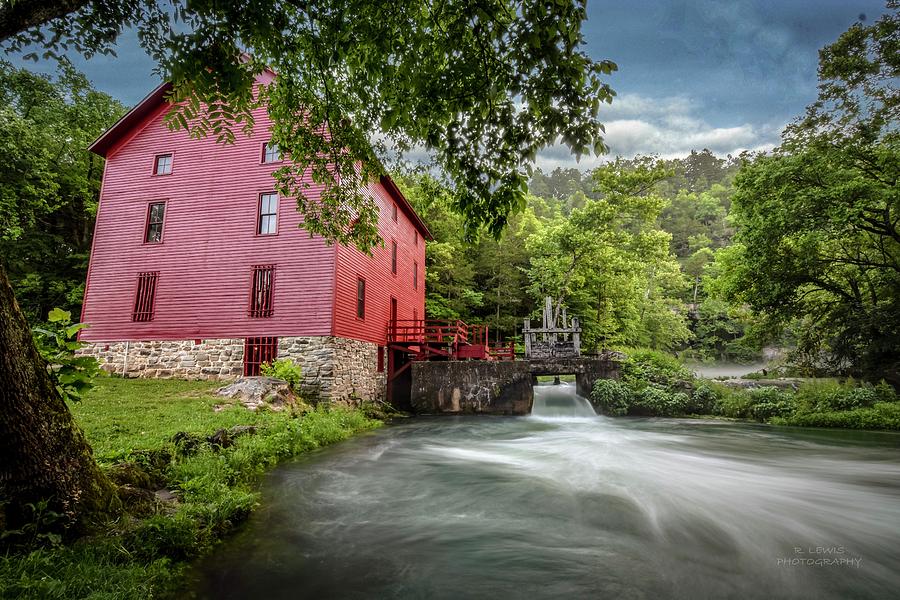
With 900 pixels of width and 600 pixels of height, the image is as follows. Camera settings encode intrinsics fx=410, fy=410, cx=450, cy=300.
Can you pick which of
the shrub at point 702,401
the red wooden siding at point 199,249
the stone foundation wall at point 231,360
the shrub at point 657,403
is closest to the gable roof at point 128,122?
the red wooden siding at point 199,249

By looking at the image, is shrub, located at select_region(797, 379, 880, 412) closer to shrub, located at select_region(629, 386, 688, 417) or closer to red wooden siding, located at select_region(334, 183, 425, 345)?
shrub, located at select_region(629, 386, 688, 417)

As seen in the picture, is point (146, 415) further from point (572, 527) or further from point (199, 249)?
point (199, 249)

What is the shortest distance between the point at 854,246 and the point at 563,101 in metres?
17.0

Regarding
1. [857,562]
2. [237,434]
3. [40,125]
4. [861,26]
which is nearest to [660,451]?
[857,562]

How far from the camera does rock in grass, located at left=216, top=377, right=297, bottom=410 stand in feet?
33.8

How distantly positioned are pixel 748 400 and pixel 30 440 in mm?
18282

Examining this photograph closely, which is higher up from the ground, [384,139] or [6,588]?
[384,139]

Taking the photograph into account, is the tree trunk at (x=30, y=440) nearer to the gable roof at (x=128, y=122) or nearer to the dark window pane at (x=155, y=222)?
the dark window pane at (x=155, y=222)

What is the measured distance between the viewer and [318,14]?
458cm

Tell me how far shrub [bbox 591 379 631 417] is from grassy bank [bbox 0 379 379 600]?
989cm

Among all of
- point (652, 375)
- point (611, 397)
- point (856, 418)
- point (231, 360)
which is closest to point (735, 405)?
point (652, 375)

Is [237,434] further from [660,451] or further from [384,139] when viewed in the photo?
[660,451]

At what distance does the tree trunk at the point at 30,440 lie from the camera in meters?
2.83

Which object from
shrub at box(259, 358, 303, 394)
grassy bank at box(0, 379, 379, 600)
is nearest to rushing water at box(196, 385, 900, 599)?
grassy bank at box(0, 379, 379, 600)
